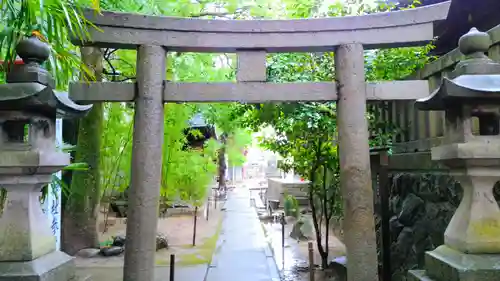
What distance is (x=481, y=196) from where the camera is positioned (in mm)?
2947

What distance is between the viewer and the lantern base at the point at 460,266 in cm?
269

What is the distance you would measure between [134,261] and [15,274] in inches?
69.7

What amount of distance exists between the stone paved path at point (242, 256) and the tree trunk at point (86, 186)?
336 cm

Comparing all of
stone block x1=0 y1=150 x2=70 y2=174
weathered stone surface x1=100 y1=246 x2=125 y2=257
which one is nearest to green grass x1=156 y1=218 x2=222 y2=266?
weathered stone surface x1=100 y1=246 x2=125 y2=257

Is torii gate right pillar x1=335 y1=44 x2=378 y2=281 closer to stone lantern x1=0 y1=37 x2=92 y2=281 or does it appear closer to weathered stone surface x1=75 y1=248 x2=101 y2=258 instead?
stone lantern x1=0 y1=37 x2=92 y2=281

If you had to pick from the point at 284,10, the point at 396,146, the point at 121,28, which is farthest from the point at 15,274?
the point at 284,10

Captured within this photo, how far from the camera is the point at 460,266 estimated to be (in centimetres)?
273

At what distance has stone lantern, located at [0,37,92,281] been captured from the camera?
314 centimetres

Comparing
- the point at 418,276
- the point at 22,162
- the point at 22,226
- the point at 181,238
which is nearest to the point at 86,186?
the point at 181,238

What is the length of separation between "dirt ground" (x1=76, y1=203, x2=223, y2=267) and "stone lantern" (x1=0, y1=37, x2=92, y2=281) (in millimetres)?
5561

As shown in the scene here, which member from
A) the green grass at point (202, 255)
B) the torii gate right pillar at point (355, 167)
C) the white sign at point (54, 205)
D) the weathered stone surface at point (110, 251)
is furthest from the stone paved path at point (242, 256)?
the torii gate right pillar at point (355, 167)

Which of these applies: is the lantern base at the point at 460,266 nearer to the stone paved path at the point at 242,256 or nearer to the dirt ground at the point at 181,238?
the stone paved path at the point at 242,256

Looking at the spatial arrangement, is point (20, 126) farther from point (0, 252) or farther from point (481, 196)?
point (481, 196)

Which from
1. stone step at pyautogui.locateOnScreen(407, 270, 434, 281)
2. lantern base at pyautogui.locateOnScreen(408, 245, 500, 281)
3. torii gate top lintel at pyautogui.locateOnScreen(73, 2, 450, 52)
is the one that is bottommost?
stone step at pyautogui.locateOnScreen(407, 270, 434, 281)
